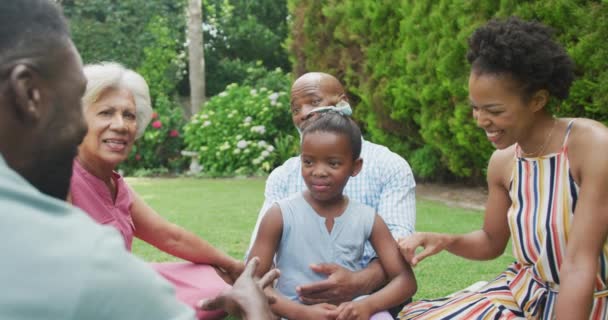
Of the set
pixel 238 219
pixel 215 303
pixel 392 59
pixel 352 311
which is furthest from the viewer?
pixel 392 59

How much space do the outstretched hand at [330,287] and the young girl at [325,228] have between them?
0.22 ft

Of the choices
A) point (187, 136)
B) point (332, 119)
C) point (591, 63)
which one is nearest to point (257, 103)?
point (187, 136)

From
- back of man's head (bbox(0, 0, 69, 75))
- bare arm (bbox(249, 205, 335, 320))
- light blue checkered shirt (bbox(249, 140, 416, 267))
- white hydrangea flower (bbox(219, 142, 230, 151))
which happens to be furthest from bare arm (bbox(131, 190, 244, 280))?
white hydrangea flower (bbox(219, 142, 230, 151))

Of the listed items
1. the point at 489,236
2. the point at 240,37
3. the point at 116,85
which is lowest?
the point at 240,37

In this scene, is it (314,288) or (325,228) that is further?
(325,228)

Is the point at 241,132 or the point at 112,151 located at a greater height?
→ the point at 112,151

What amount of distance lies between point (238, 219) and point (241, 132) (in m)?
6.03

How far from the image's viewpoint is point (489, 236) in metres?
3.35

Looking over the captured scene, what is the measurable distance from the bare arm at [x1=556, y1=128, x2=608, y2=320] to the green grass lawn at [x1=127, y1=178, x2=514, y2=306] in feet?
7.99

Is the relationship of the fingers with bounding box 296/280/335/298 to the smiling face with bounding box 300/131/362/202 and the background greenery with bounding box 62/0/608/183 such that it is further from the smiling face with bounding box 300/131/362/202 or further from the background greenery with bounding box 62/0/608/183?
the background greenery with bounding box 62/0/608/183

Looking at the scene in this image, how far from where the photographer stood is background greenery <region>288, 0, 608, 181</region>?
20.9 ft

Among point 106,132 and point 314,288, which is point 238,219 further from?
point 314,288

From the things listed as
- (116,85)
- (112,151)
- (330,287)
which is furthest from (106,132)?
(330,287)

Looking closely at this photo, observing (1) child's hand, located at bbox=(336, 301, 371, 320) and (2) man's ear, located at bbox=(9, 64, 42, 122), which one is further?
(1) child's hand, located at bbox=(336, 301, 371, 320)
